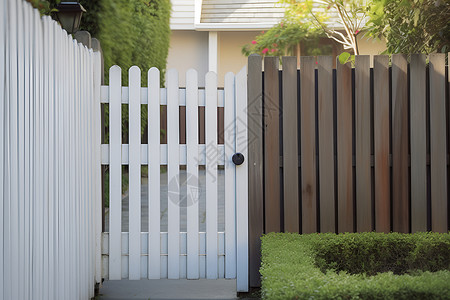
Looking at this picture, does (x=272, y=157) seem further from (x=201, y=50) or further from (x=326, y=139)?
(x=201, y=50)

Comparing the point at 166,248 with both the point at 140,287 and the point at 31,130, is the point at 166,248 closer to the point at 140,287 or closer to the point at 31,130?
the point at 140,287

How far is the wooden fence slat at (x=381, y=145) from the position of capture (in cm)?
457

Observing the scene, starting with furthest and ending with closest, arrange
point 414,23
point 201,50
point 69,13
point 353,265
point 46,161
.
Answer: point 201,50, point 69,13, point 414,23, point 353,265, point 46,161

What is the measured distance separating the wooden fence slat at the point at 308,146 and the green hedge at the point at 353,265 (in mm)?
409

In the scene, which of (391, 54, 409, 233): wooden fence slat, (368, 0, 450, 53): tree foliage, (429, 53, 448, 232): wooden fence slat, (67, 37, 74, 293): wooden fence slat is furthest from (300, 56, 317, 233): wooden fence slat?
(67, 37, 74, 293): wooden fence slat

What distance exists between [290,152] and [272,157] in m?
0.15

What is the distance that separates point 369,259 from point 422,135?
119 cm

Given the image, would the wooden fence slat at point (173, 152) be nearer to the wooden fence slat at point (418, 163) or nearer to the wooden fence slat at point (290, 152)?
the wooden fence slat at point (290, 152)

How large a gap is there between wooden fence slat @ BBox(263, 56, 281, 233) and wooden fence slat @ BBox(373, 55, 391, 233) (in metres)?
0.78

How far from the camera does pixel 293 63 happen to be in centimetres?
457

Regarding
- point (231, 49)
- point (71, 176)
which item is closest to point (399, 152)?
point (71, 176)

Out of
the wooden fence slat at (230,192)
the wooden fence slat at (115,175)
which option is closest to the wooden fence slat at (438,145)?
the wooden fence slat at (230,192)

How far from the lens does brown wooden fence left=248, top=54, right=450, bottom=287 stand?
454cm

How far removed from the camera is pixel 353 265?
13.1ft
